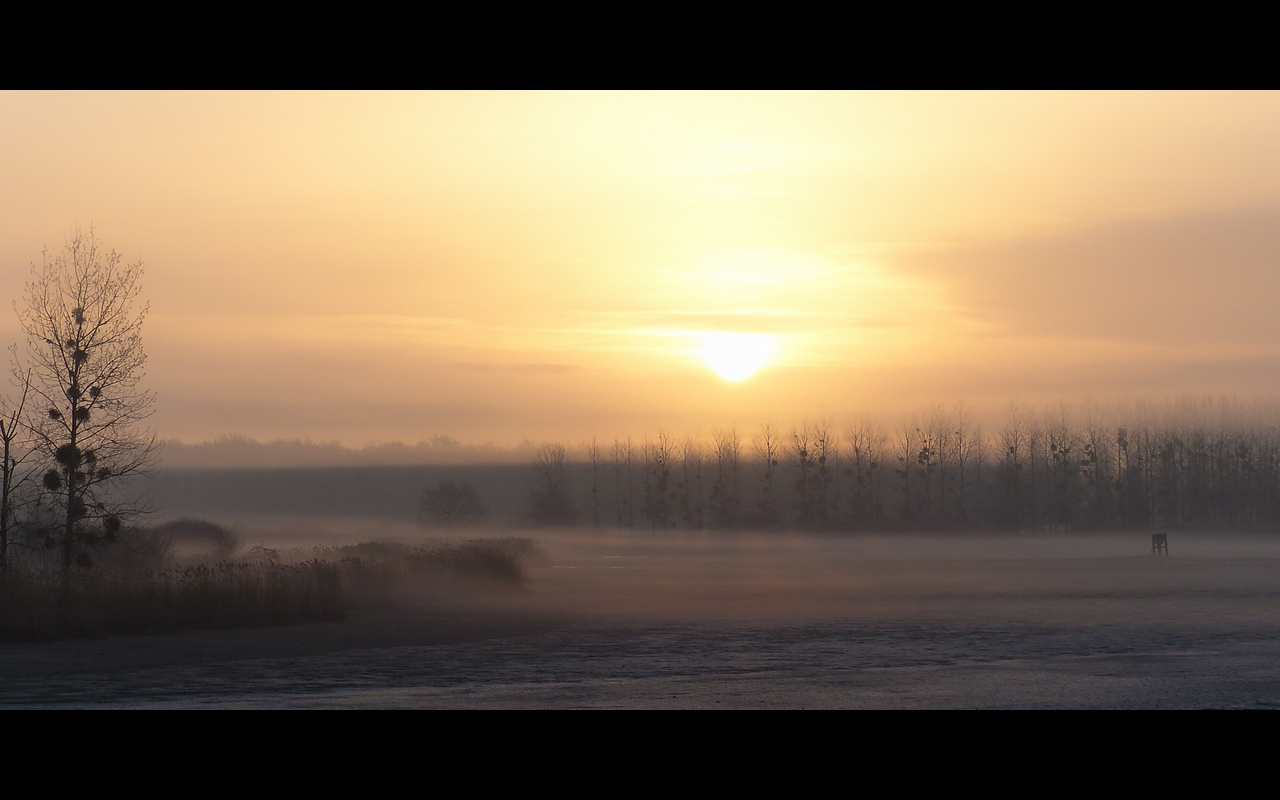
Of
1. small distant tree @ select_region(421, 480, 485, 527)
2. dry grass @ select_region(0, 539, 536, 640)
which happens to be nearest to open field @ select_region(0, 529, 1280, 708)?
dry grass @ select_region(0, 539, 536, 640)

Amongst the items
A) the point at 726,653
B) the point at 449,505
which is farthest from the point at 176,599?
the point at 449,505

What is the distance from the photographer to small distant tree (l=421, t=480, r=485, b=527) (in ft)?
433

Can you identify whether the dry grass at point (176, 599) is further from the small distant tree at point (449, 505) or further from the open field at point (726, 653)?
the small distant tree at point (449, 505)

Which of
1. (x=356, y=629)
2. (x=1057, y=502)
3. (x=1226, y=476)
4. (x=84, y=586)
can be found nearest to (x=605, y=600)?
(x=356, y=629)

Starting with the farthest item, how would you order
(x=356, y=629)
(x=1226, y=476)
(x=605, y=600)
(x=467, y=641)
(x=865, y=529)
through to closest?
(x=1226, y=476) → (x=865, y=529) → (x=605, y=600) → (x=356, y=629) → (x=467, y=641)

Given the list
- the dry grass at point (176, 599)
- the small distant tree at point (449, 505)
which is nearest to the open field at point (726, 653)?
the dry grass at point (176, 599)

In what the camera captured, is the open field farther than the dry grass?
No

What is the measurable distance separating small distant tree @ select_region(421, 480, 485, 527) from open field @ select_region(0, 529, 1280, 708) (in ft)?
283

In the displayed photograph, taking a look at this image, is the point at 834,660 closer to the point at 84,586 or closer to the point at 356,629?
the point at 356,629

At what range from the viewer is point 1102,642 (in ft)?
86.0

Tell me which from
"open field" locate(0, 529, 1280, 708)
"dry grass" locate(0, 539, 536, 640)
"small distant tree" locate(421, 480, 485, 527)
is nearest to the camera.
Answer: "open field" locate(0, 529, 1280, 708)

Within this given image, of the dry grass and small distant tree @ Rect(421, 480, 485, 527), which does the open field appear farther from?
small distant tree @ Rect(421, 480, 485, 527)

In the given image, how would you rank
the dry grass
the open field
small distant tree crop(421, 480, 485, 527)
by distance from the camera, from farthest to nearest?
small distant tree crop(421, 480, 485, 527) < the dry grass < the open field
